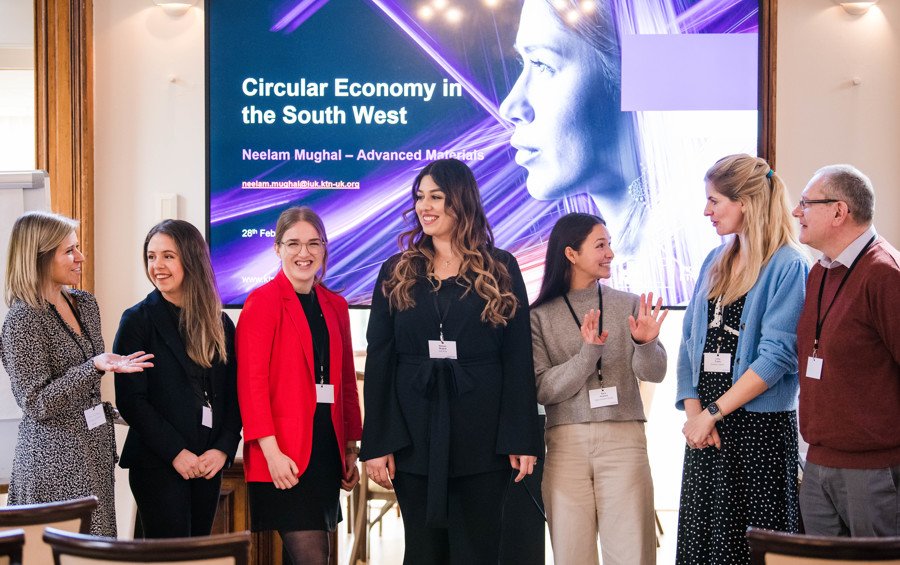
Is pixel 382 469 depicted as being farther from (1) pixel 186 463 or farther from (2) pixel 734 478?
(2) pixel 734 478

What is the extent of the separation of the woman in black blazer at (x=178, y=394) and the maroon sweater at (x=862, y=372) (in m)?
1.98

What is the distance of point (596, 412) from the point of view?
2906 mm

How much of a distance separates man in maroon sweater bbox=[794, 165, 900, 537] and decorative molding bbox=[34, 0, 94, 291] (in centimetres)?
437

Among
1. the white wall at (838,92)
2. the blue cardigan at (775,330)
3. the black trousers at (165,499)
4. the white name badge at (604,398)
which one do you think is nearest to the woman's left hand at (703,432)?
the blue cardigan at (775,330)

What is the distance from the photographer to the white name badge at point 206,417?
9.66 feet

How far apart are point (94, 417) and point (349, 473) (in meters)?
0.92

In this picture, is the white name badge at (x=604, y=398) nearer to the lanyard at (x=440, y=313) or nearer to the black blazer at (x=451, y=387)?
the black blazer at (x=451, y=387)

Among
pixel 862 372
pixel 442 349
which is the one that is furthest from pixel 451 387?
pixel 862 372

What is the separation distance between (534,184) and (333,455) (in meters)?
2.87

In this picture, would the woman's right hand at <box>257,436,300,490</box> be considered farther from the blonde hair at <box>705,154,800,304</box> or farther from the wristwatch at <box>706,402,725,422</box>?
the blonde hair at <box>705,154,800,304</box>

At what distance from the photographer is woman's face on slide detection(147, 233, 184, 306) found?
118 inches

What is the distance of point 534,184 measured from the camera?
5.40m

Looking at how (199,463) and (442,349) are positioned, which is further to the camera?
(199,463)

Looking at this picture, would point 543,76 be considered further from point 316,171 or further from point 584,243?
point 584,243
